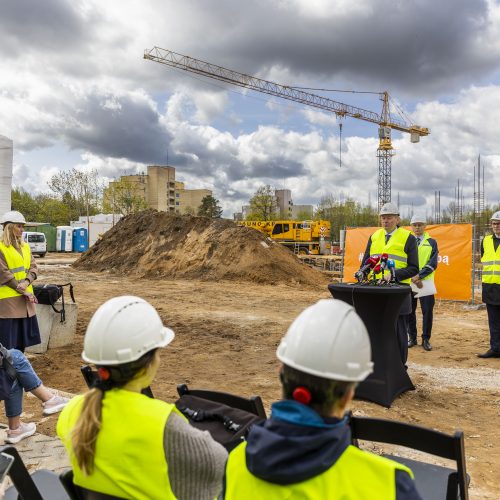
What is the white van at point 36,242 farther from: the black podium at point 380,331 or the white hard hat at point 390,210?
the black podium at point 380,331

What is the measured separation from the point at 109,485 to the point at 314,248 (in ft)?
115

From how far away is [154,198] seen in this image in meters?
115

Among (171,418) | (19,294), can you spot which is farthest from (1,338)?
(171,418)

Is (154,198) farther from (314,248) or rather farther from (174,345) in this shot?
(174,345)

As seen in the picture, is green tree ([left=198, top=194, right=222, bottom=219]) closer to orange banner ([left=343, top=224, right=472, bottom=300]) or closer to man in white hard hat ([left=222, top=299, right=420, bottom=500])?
orange banner ([left=343, top=224, right=472, bottom=300])

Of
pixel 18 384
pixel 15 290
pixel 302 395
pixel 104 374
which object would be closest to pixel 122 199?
pixel 15 290

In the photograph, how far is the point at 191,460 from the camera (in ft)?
6.10

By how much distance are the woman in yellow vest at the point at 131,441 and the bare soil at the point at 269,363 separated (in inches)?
97.8

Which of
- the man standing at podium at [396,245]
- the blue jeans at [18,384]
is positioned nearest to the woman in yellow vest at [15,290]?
the blue jeans at [18,384]

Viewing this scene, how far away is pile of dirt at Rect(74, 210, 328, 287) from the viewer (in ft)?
69.8

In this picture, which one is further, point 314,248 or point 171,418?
point 314,248

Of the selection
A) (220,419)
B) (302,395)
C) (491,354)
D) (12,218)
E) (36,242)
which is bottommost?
(491,354)

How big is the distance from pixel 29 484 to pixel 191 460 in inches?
29.8

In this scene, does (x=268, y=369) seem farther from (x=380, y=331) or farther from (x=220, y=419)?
(x=220, y=419)
